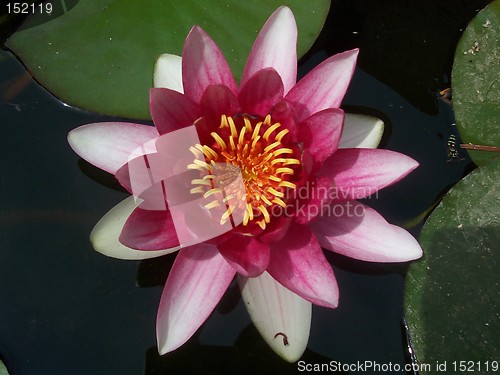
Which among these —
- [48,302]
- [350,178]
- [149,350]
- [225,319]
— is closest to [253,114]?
[350,178]

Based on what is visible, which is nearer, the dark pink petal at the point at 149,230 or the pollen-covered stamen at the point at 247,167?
the dark pink petal at the point at 149,230

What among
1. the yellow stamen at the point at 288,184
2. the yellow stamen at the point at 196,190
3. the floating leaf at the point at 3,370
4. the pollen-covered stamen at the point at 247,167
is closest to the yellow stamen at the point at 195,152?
the pollen-covered stamen at the point at 247,167

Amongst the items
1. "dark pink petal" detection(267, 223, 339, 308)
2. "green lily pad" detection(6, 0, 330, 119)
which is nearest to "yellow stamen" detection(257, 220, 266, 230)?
"dark pink petal" detection(267, 223, 339, 308)

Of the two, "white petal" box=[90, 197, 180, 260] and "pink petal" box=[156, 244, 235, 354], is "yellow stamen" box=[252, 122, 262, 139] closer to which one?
"pink petal" box=[156, 244, 235, 354]

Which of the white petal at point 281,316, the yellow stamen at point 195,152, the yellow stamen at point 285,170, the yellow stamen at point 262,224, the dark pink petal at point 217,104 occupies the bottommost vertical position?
the white petal at point 281,316

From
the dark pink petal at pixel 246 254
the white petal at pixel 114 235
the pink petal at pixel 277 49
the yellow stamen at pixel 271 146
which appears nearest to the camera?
the dark pink petal at pixel 246 254

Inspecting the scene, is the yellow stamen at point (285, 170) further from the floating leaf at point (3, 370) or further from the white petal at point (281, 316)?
the floating leaf at point (3, 370)

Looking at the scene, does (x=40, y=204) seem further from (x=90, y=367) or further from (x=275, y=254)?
(x=275, y=254)
